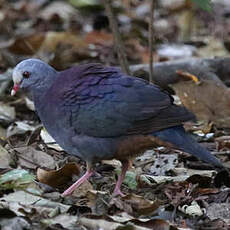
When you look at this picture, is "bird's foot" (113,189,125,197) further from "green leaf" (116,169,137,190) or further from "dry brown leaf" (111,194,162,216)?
"green leaf" (116,169,137,190)

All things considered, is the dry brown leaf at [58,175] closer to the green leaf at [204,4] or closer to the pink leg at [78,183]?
the pink leg at [78,183]

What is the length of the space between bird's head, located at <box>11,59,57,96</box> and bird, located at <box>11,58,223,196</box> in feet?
0.62

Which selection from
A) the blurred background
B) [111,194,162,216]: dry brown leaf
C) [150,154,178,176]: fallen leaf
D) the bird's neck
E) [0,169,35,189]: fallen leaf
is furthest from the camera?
the blurred background

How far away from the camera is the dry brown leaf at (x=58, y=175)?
4414mm

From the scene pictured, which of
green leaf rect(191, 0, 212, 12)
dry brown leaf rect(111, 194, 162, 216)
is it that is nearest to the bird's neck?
dry brown leaf rect(111, 194, 162, 216)

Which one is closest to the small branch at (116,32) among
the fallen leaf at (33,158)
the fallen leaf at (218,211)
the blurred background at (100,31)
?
the blurred background at (100,31)

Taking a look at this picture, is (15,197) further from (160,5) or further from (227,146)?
(160,5)

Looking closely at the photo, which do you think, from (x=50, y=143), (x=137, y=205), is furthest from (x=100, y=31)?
(x=137, y=205)

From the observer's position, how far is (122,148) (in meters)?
4.36

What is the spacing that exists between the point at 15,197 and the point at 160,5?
23.7ft

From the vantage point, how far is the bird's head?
460 centimetres

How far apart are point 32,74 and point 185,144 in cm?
114

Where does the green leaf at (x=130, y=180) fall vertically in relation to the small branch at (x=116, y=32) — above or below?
below

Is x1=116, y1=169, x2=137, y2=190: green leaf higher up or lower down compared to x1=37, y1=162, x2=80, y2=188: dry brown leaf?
lower down
